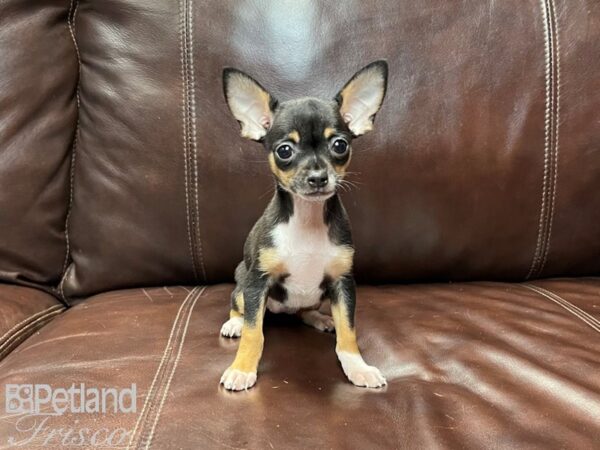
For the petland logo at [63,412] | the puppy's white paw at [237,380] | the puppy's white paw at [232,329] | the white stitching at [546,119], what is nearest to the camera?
the petland logo at [63,412]

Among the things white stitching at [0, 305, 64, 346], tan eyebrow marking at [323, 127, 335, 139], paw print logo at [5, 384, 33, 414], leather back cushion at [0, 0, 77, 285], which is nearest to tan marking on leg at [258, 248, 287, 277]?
tan eyebrow marking at [323, 127, 335, 139]

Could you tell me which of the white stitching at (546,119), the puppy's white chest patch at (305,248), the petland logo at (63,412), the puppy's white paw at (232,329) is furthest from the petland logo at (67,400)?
the white stitching at (546,119)

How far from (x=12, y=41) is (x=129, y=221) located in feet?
1.72

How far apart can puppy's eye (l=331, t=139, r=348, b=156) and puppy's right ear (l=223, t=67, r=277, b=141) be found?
0.14 meters

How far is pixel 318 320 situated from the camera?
1.28m

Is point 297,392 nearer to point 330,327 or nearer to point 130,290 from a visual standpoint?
point 330,327

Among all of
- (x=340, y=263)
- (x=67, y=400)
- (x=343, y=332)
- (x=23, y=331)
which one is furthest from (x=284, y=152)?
(x=23, y=331)

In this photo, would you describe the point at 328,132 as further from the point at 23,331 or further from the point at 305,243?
the point at 23,331

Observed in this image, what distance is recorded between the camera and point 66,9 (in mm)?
1470

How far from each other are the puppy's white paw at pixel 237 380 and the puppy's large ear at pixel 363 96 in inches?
20.3

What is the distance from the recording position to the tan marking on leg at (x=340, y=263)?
1.13m

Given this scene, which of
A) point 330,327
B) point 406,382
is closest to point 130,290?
point 330,327

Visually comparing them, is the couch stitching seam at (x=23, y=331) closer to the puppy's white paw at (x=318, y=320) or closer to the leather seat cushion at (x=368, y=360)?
the leather seat cushion at (x=368, y=360)

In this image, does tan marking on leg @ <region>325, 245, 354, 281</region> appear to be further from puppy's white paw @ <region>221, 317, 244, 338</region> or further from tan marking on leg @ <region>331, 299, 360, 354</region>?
puppy's white paw @ <region>221, 317, 244, 338</region>
